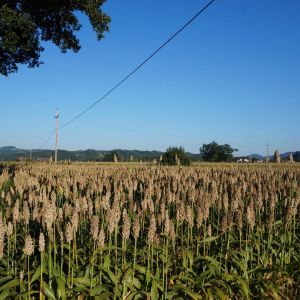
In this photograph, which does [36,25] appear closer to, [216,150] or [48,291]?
[48,291]

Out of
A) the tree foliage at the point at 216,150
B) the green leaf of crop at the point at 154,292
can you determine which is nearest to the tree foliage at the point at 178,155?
the green leaf of crop at the point at 154,292

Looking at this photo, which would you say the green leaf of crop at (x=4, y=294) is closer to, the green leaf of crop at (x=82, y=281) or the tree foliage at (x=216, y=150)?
the green leaf of crop at (x=82, y=281)

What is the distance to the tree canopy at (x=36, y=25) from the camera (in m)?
16.9

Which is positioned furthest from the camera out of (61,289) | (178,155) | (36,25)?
(178,155)

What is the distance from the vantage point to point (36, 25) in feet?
61.4

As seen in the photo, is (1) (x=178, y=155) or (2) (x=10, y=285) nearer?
(2) (x=10, y=285)

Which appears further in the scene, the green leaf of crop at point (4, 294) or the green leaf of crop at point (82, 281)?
the green leaf of crop at point (82, 281)

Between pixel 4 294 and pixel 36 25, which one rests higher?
pixel 36 25

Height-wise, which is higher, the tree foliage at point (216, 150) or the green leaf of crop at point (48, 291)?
the tree foliage at point (216, 150)

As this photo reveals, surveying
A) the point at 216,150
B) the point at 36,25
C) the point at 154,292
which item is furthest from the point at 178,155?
the point at 216,150

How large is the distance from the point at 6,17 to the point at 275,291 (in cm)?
1504

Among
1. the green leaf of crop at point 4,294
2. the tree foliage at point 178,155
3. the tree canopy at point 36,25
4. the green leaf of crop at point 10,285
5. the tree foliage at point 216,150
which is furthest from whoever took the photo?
the tree foliage at point 216,150

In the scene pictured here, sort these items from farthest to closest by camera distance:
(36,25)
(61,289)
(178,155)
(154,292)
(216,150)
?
(216,150)
(178,155)
(36,25)
(154,292)
(61,289)

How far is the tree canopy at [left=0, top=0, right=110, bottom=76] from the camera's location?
16875mm
